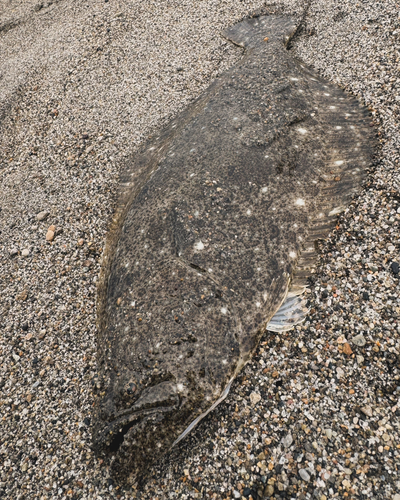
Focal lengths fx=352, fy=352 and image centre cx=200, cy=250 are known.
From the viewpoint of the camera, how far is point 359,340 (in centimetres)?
244

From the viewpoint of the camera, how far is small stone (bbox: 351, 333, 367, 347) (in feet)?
7.95

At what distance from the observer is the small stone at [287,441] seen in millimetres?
2199

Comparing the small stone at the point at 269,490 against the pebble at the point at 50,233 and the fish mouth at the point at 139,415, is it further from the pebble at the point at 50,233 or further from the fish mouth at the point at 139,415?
the pebble at the point at 50,233

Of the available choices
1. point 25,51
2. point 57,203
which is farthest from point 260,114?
point 25,51

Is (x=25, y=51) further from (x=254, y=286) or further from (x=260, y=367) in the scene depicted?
(x=260, y=367)

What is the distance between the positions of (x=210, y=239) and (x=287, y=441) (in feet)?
4.62

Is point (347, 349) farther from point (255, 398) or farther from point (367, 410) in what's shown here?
point (255, 398)

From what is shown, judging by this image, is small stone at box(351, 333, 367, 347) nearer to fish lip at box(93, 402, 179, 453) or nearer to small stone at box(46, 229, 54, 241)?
fish lip at box(93, 402, 179, 453)

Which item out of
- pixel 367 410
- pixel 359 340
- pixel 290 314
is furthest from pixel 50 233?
pixel 367 410

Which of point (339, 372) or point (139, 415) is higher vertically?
point (139, 415)

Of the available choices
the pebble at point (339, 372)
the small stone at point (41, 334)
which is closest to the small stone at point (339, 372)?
the pebble at point (339, 372)

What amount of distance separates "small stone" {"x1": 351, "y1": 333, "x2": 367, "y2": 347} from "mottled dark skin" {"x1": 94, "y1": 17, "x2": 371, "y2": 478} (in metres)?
0.56

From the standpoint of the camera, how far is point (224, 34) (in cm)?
459

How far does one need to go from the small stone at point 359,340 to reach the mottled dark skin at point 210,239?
0.56 meters
